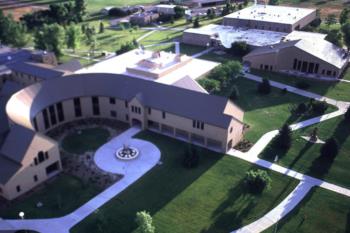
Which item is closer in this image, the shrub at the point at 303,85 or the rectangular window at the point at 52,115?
the rectangular window at the point at 52,115

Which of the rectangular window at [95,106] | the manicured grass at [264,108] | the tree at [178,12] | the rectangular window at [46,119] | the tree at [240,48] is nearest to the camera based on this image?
the rectangular window at [46,119]

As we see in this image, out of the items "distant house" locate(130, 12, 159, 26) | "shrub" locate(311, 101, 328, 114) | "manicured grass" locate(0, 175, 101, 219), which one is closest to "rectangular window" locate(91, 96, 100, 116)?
"manicured grass" locate(0, 175, 101, 219)

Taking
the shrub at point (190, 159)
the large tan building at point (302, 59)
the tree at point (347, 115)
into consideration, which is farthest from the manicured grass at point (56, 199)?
the large tan building at point (302, 59)

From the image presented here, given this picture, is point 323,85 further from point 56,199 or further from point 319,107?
point 56,199

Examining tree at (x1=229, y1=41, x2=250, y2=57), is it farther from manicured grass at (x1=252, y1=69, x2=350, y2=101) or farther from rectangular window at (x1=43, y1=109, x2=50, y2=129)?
rectangular window at (x1=43, y1=109, x2=50, y2=129)

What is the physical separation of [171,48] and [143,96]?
169 ft

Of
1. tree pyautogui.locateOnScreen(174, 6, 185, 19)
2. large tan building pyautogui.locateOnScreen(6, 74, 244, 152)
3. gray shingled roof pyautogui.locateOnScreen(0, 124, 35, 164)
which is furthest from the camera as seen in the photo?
tree pyautogui.locateOnScreen(174, 6, 185, 19)

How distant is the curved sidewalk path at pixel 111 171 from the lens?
47.3 meters

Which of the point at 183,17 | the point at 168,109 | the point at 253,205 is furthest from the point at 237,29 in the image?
the point at 253,205

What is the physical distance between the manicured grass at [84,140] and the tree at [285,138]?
3276 cm

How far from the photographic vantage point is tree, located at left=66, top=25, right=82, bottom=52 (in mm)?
106762

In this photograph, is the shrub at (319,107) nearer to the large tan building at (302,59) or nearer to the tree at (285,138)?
the tree at (285,138)

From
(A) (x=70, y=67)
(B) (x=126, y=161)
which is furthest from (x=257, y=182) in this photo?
(A) (x=70, y=67)

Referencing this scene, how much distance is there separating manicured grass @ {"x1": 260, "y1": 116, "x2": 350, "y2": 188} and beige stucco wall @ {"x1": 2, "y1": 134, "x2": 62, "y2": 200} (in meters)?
36.0
